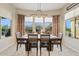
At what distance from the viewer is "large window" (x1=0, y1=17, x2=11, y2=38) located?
17.8 feet

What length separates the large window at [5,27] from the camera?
17.8ft

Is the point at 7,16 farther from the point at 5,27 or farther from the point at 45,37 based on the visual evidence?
the point at 45,37

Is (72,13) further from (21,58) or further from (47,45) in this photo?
(21,58)

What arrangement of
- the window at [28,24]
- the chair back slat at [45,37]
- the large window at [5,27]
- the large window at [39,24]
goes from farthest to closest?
1. the large window at [39,24]
2. the window at [28,24]
3. the large window at [5,27]
4. the chair back slat at [45,37]

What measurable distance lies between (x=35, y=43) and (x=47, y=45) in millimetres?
452

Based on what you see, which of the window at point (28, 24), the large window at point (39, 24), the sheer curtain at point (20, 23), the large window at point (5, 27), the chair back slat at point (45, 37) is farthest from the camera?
the large window at point (39, 24)

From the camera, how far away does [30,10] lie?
7.33 m

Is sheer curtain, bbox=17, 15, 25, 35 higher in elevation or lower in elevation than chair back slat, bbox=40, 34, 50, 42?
higher

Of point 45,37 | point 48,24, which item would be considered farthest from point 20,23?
point 45,37

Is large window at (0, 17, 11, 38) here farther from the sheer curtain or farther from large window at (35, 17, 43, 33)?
large window at (35, 17, 43, 33)

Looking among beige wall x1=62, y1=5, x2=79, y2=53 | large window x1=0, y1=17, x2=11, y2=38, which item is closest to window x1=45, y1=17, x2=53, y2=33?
beige wall x1=62, y1=5, x2=79, y2=53

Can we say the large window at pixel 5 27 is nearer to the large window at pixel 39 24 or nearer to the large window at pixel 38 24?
the large window at pixel 38 24

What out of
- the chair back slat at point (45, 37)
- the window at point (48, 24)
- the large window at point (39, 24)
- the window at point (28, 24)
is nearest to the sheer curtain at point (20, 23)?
the window at point (28, 24)

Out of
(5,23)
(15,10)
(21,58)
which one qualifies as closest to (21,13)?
(15,10)
